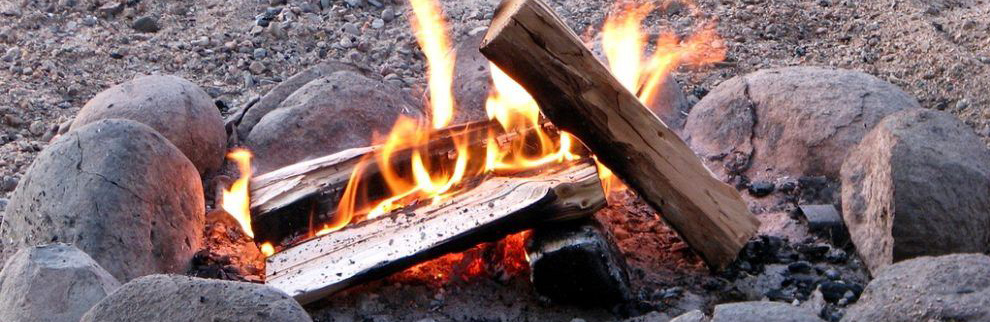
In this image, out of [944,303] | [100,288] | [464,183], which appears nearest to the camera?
[944,303]

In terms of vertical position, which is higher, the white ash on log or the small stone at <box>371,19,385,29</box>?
the small stone at <box>371,19,385,29</box>

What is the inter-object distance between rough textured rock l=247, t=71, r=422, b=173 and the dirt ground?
44cm

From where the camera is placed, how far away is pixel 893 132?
3.37m

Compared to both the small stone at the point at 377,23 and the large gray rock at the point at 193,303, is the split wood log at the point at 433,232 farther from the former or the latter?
the small stone at the point at 377,23

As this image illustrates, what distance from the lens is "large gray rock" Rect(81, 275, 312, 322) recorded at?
2412mm

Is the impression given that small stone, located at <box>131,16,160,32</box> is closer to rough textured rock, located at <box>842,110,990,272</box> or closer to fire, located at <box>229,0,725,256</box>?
fire, located at <box>229,0,725,256</box>

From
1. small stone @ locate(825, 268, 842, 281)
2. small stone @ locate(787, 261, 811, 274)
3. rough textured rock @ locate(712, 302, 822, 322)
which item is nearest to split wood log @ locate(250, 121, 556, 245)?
small stone @ locate(787, 261, 811, 274)

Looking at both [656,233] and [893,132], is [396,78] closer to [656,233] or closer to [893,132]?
[656,233]

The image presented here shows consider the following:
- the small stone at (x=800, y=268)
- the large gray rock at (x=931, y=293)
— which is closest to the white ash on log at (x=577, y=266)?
the small stone at (x=800, y=268)

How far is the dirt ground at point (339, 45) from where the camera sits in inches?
188

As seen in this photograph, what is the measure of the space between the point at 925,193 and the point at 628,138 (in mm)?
906

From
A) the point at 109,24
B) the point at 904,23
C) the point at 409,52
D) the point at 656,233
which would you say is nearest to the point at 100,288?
the point at 656,233

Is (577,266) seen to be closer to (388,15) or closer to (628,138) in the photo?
(628,138)

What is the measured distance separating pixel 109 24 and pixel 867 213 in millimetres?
3991
